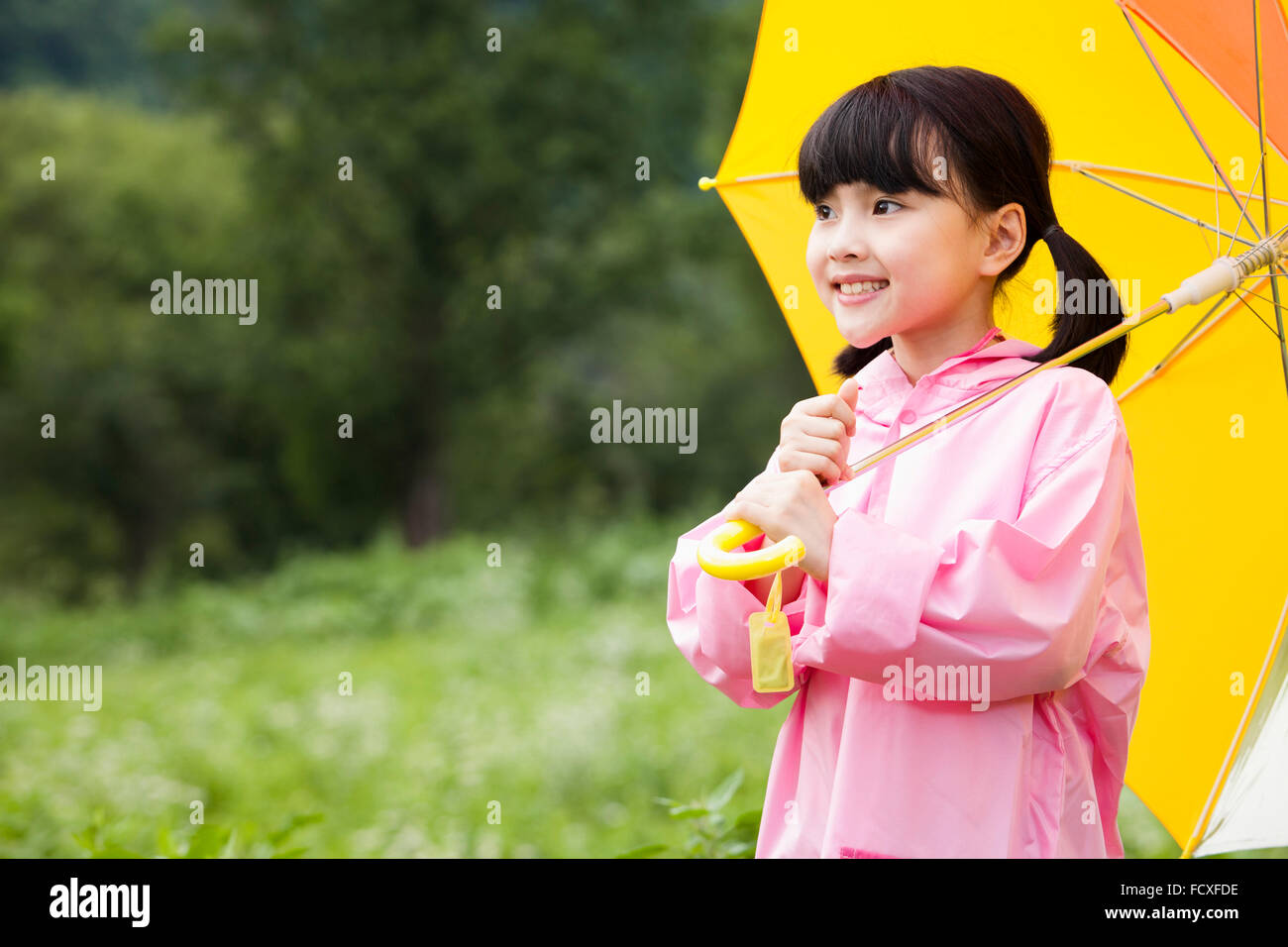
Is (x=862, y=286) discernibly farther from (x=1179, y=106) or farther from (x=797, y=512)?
(x=1179, y=106)

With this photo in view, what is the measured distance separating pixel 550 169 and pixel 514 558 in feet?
16.4

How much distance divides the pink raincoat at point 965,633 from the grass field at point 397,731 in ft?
3.59

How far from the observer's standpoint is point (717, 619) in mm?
1484

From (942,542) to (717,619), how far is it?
285 millimetres

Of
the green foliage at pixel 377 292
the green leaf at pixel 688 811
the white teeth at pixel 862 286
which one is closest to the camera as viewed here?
the white teeth at pixel 862 286

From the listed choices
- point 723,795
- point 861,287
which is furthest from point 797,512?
point 723,795

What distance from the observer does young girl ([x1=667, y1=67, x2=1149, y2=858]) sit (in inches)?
52.0

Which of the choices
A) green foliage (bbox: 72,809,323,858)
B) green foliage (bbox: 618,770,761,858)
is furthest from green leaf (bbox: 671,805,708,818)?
green foliage (bbox: 72,809,323,858)

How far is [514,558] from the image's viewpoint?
36.8 ft

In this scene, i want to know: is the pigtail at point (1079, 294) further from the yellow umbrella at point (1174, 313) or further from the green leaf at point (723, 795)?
the green leaf at point (723, 795)

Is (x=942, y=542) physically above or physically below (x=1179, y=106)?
below

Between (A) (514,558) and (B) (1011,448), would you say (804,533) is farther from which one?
(A) (514,558)

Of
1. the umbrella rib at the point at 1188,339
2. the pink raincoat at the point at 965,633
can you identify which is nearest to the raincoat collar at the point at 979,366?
the pink raincoat at the point at 965,633

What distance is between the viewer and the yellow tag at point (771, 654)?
132cm
